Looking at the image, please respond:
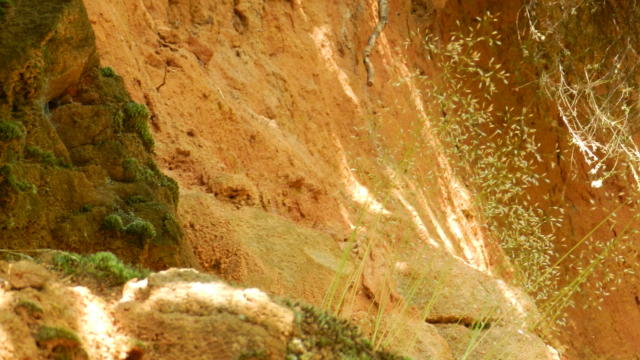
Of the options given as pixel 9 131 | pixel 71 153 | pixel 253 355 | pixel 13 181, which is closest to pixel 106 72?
pixel 71 153

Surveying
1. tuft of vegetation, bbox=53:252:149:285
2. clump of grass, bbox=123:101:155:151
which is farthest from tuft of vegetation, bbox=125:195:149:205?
tuft of vegetation, bbox=53:252:149:285

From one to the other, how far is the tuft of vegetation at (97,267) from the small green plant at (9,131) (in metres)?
0.80

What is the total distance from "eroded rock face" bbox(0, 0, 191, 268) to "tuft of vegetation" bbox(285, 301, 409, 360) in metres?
1.12

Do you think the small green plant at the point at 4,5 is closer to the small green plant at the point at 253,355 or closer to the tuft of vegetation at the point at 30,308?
the tuft of vegetation at the point at 30,308

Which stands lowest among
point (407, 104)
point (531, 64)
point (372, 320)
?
point (372, 320)

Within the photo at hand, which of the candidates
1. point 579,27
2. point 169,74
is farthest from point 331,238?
point 579,27

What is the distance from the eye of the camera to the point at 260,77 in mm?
6324

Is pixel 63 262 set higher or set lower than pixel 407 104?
lower

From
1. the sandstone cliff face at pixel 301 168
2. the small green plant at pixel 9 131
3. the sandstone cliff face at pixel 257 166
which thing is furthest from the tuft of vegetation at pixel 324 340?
the small green plant at pixel 9 131

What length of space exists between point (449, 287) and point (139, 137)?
2641mm

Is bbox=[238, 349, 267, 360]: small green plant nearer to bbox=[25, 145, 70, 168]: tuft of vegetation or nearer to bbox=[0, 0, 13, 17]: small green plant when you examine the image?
bbox=[25, 145, 70, 168]: tuft of vegetation

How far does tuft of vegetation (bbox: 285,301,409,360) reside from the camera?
2348 millimetres

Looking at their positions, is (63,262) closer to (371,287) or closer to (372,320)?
(372,320)

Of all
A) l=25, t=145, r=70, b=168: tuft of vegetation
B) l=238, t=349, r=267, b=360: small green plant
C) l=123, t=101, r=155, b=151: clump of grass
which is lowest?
l=238, t=349, r=267, b=360: small green plant
